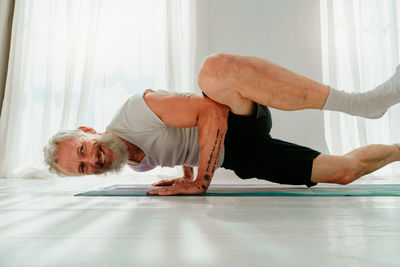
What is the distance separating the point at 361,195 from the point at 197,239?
0.93m

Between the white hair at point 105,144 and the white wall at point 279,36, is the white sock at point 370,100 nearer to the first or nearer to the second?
the white hair at point 105,144

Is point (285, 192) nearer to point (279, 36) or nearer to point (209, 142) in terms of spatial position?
point (209, 142)

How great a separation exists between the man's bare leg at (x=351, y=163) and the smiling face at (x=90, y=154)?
0.87 meters

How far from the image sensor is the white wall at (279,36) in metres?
2.86

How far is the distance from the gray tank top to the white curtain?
186 cm

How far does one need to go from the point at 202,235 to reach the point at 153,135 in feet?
2.81

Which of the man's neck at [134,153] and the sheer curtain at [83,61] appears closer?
the man's neck at [134,153]

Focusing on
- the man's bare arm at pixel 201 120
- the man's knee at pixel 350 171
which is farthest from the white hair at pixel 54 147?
the man's knee at pixel 350 171

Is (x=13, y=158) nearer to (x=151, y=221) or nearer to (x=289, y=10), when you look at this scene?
(x=151, y=221)

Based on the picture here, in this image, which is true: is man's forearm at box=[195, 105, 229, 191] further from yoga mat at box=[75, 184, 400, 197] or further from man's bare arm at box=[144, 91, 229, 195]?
yoga mat at box=[75, 184, 400, 197]

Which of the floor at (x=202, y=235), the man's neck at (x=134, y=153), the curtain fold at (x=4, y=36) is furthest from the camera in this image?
the curtain fold at (x=4, y=36)

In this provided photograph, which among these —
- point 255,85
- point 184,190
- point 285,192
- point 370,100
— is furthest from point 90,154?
point 370,100

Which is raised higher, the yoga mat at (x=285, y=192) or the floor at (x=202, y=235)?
the floor at (x=202, y=235)

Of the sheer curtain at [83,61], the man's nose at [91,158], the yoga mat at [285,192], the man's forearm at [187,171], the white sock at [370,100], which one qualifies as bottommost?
the yoga mat at [285,192]
